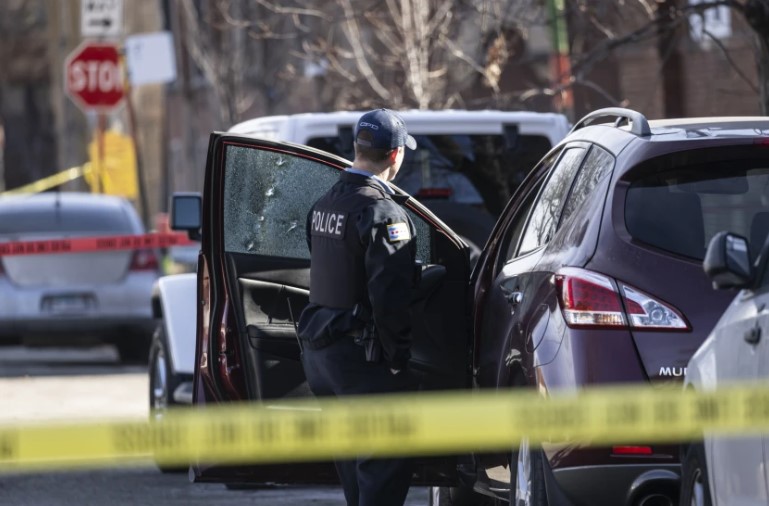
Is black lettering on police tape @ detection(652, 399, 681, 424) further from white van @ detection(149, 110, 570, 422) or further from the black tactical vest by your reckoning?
white van @ detection(149, 110, 570, 422)

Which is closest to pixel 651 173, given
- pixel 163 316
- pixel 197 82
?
pixel 163 316

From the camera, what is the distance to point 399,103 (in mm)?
17688

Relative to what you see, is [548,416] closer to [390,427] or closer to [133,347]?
[390,427]

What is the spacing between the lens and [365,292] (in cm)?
667

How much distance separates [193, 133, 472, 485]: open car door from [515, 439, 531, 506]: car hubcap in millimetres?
703

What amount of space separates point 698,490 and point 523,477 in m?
0.96

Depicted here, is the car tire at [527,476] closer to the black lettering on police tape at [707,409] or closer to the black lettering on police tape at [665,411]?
the black lettering on police tape at [665,411]

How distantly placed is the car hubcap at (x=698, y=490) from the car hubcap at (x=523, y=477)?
32.0 inches

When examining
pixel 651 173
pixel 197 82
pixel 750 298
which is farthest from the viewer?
pixel 197 82

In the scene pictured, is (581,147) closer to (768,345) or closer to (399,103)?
(768,345)

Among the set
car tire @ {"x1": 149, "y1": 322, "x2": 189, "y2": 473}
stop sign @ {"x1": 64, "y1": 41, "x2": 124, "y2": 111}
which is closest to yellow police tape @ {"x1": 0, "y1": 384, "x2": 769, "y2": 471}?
car tire @ {"x1": 149, "y1": 322, "x2": 189, "y2": 473}

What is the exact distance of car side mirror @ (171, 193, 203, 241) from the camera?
33.6 ft

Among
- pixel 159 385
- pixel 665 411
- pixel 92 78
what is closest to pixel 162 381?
pixel 159 385

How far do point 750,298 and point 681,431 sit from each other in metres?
0.49
